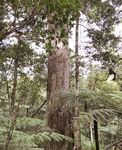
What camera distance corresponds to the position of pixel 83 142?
729 centimetres

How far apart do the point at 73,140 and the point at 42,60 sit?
2.90m

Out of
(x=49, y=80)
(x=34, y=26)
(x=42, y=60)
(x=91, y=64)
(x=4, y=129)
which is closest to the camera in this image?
(x=34, y=26)

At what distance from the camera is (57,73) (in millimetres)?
6246

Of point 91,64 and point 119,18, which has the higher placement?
point 119,18

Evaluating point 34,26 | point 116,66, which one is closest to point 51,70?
point 34,26

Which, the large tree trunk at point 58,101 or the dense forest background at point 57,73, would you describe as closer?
the dense forest background at point 57,73

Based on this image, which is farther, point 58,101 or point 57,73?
point 57,73

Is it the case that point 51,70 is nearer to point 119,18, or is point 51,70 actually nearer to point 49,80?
point 49,80

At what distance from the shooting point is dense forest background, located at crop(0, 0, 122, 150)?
2979mm

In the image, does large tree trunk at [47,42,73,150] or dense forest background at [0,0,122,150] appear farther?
large tree trunk at [47,42,73,150]

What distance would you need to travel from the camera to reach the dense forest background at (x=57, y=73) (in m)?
2.98

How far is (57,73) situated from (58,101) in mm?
599

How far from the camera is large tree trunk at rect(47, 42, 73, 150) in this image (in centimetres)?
591

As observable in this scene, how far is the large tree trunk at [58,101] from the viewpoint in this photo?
5910mm
